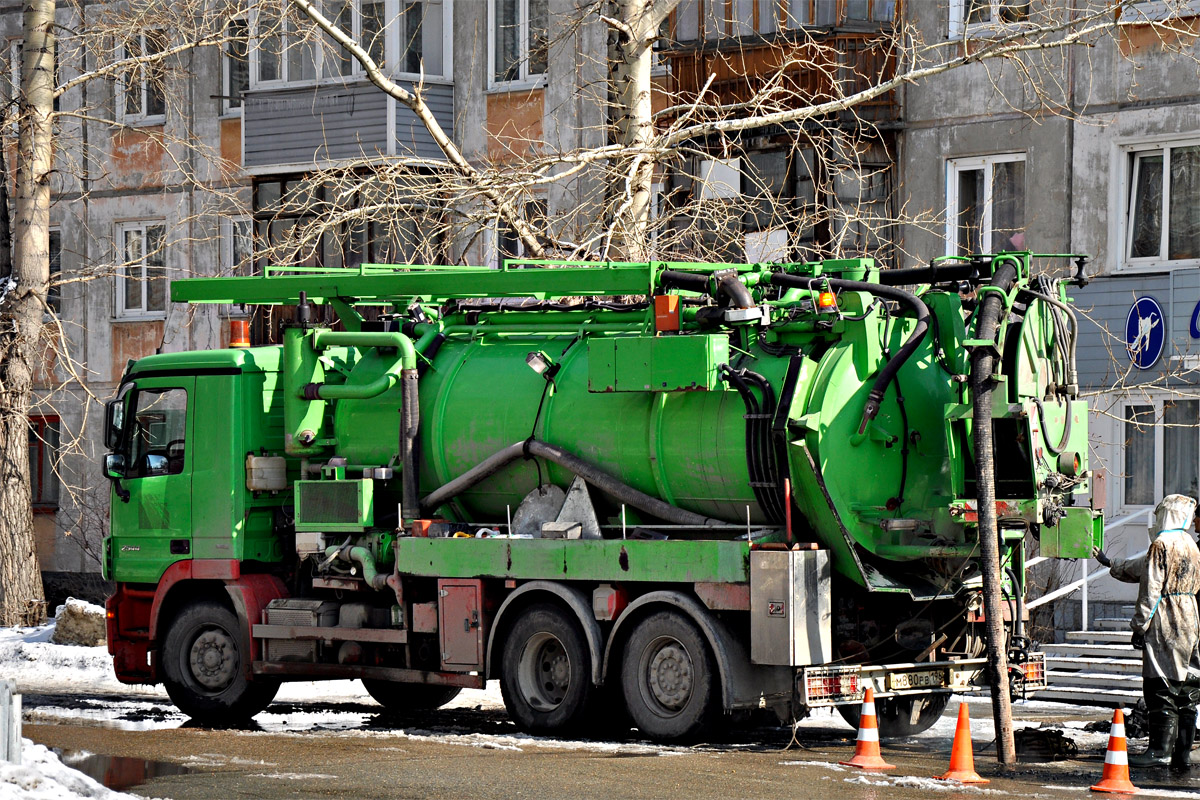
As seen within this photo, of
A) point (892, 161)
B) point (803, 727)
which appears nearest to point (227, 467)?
point (803, 727)

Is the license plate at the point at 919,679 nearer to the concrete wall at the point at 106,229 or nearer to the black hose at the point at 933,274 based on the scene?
the black hose at the point at 933,274

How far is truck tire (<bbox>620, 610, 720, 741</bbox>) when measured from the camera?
11406 millimetres

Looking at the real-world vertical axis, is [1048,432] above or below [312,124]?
below

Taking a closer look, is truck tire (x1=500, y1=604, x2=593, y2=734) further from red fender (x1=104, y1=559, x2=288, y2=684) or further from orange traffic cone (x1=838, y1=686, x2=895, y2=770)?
red fender (x1=104, y1=559, x2=288, y2=684)

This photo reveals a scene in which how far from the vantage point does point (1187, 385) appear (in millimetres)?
19828

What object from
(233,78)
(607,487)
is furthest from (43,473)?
(607,487)

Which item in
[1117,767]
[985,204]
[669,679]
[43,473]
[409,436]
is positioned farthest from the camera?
[43,473]

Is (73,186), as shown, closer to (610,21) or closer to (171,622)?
(610,21)

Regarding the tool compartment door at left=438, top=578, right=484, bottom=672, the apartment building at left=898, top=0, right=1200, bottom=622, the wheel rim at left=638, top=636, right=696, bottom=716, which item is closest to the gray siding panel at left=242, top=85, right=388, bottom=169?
the apartment building at left=898, top=0, right=1200, bottom=622

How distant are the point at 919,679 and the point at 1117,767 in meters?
2.18

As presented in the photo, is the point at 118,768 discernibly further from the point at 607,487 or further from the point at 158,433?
the point at 158,433

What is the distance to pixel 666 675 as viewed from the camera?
1170cm

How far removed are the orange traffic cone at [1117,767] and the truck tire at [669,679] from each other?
2.68 metres

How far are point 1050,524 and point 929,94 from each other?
37.7ft
